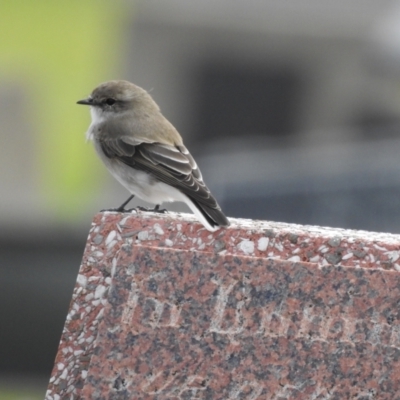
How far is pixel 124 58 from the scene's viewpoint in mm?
23406

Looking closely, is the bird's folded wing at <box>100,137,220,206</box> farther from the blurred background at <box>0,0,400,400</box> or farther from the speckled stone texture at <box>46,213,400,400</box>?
the blurred background at <box>0,0,400,400</box>

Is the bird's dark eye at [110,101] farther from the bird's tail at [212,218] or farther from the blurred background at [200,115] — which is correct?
the blurred background at [200,115]

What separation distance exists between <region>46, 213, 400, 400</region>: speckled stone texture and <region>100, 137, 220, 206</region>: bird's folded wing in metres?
1.56

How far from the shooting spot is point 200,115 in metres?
24.1

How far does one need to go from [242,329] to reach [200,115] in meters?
20.0

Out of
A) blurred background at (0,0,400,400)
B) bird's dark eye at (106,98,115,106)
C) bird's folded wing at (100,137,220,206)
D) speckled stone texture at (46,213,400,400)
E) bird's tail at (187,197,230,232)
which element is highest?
blurred background at (0,0,400,400)

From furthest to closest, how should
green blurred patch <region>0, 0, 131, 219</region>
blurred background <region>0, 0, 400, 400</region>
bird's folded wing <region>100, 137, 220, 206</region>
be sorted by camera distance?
green blurred patch <region>0, 0, 131, 219</region> < blurred background <region>0, 0, 400, 400</region> < bird's folded wing <region>100, 137, 220, 206</region>

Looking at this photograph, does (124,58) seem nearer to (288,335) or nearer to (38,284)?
(38,284)

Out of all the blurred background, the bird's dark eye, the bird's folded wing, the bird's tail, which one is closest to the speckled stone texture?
the bird's tail

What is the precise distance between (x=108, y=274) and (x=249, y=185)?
7.88 meters

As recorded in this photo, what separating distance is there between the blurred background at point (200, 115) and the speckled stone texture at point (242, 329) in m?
6.90

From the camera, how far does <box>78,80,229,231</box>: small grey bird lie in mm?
6336

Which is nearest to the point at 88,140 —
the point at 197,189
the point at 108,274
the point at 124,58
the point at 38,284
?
the point at 197,189

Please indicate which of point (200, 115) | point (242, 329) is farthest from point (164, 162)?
point (200, 115)
